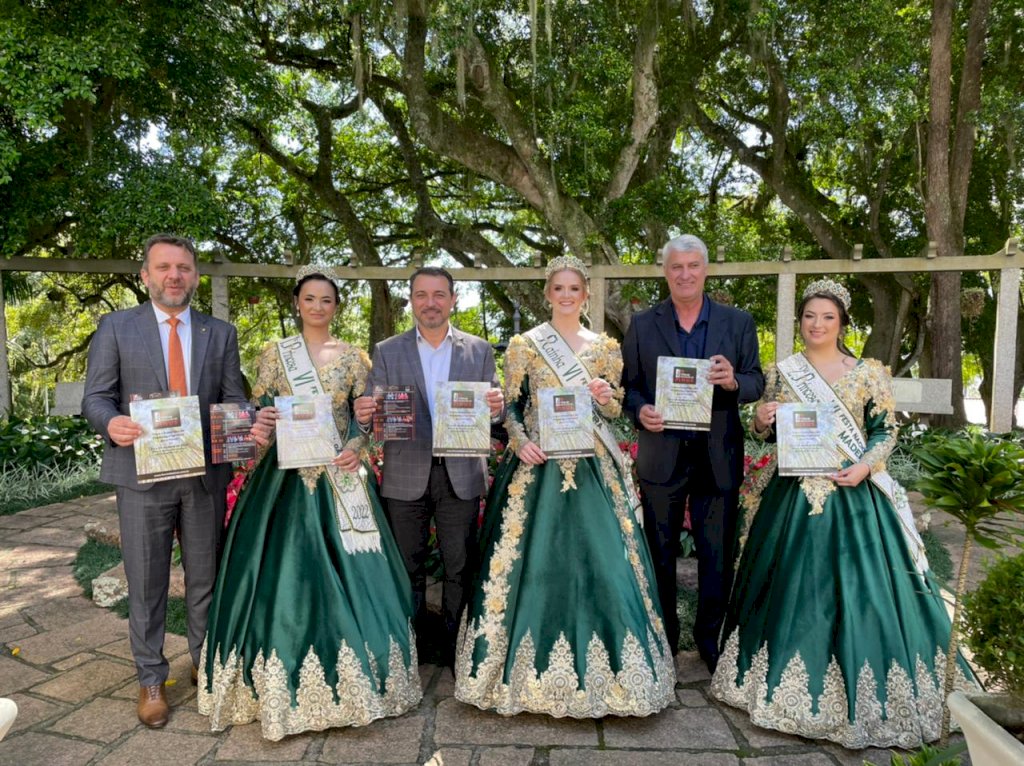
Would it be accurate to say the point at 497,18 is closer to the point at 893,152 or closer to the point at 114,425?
the point at 893,152

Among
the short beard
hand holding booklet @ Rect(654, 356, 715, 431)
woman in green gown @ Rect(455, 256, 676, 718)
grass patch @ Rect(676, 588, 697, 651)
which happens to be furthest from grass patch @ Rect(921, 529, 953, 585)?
the short beard

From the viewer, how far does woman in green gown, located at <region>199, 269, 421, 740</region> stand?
8.27 ft

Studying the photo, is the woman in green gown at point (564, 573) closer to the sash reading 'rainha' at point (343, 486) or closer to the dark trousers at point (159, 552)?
the sash reading 'rainha' at point (343, 486)

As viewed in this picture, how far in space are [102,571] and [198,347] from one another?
2.54 metres

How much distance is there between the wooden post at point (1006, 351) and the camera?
7621mm

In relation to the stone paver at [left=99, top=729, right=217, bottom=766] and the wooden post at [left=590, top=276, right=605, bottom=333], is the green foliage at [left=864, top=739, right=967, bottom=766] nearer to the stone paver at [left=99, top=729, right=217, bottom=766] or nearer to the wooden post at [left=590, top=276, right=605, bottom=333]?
the stone paver at [left=99, top=729, right=217, bottom=766]

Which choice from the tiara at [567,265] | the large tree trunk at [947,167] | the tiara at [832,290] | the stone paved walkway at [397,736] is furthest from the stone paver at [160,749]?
the large tree trunk at [947,167]

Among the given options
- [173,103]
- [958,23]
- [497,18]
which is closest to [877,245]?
[958,23]

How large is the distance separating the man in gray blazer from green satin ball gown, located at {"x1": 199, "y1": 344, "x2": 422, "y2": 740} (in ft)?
0.50

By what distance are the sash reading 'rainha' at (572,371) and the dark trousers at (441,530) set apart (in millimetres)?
620

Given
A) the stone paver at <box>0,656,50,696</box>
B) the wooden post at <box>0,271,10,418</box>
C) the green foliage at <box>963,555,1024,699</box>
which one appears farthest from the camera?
the wooden post at <box>0,271,10,418</box>

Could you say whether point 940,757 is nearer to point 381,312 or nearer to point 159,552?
point 159,552

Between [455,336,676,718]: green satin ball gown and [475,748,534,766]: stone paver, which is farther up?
[455,336,676,718]: green satin ball gown

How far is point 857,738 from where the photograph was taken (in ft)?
7.95
